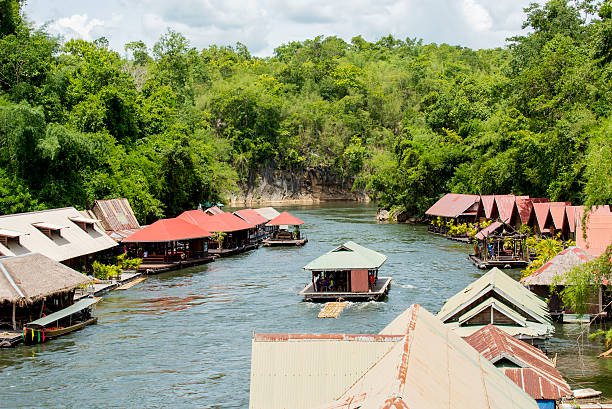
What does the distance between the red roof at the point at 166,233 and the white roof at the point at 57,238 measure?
9.18 feet

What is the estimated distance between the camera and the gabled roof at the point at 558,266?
104 ft

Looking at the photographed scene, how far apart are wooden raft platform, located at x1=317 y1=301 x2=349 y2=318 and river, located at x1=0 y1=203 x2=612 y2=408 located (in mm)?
487

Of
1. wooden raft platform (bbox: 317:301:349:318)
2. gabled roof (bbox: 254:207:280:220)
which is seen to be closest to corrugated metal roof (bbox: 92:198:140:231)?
gabled roof (bbox: 254:207:280:220)

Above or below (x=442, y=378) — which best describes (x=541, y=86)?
above

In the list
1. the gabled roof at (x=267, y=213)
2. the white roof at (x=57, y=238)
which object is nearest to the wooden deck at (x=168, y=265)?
the white roof at (x=57, y=238)

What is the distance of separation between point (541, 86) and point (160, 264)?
3960 centimetres

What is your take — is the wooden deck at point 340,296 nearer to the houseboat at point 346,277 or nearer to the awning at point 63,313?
the houseboat at point 346,277

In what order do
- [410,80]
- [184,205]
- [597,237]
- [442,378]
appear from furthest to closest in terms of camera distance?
[410,80] → [184,205] → [597,237] → [442,378]

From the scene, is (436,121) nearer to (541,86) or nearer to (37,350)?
(541,86)

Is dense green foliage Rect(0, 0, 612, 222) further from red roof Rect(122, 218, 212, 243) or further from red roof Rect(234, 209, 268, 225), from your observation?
red roof Rect(234, 209, 268, 225)

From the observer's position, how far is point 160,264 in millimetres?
50719

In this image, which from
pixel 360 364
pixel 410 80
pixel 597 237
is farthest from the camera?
pixel 410 80

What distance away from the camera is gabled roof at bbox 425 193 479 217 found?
68688mm

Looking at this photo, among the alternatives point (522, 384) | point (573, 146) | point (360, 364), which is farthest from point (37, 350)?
point (573, 146)
